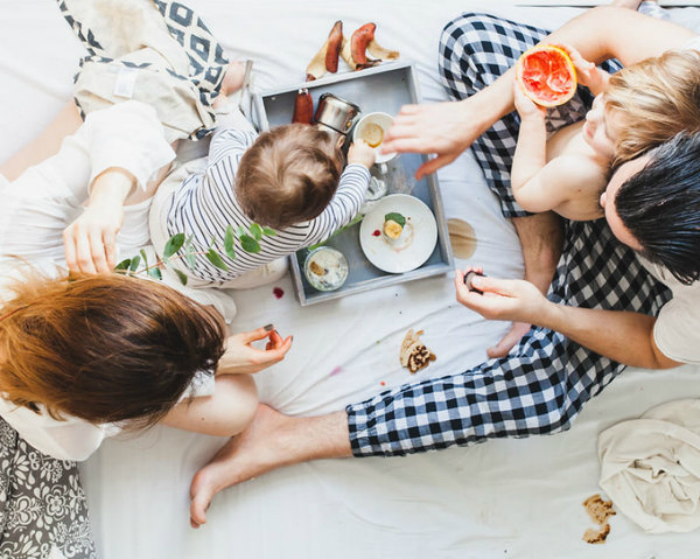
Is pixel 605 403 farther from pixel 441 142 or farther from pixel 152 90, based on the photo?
pixel 152 90

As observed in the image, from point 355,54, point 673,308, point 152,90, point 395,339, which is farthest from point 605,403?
point 152,90

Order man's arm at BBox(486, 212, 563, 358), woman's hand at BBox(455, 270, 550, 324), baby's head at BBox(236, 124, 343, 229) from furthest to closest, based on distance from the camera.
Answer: man's arm at BBox(486, 212, 563, 358)
woman's hand at BBox(455, 270, 550, 324)
baby's head at BBox(236, 124, 343, 229)

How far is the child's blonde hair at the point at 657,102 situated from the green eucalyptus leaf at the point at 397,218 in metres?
0.59

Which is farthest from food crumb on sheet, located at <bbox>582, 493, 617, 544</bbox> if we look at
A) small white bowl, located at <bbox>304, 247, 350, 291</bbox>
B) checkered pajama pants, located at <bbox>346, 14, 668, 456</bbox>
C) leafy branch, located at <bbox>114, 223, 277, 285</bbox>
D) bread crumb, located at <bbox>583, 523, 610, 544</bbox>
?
leafy branch, located at <bbox>114, 223, 277, 285</bbox>

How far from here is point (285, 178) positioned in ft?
3.50

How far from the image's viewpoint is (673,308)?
117cm

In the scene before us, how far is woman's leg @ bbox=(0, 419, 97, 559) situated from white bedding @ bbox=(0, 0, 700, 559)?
0.13m

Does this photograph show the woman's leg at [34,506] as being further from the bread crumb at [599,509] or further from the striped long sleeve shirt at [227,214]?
the bread crumb at [599,509]

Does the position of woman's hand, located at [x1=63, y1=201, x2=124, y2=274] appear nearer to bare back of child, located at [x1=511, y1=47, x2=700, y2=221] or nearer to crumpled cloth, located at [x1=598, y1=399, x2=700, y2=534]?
bare back of child, located at [x1=511, y1=47, x2=700, y2=221]

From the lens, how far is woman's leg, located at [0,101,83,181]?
4.47 ft

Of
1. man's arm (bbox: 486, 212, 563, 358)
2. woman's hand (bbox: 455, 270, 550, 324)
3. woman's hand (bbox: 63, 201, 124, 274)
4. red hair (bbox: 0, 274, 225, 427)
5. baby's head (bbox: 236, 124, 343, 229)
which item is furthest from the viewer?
man's arm (bbox: 486, 212, 563, 358)

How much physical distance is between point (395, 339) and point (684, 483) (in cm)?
80

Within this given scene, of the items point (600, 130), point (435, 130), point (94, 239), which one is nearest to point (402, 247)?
point (435, 130)

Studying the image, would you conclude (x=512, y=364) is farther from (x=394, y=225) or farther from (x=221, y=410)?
(x=221, y=410)
